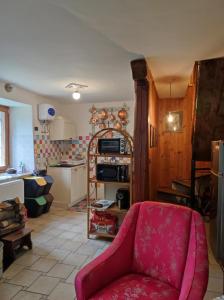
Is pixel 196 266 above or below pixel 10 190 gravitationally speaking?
below

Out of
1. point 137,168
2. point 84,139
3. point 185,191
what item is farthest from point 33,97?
point 185,191

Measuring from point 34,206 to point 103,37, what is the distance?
3079mm

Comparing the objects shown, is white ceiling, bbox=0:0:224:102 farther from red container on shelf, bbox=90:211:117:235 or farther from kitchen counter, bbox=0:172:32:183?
red container on shelf, bbox=90:211:117:235

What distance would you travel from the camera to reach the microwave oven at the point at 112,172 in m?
3.06

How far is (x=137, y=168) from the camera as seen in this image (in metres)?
2.87

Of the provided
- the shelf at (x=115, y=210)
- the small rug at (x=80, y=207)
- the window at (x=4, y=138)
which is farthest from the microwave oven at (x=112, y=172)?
the window at (x=4, y=138)

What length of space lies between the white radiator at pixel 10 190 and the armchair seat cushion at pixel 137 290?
6.38ft

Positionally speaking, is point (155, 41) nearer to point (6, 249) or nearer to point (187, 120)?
point (6, 249)

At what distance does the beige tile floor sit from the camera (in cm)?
203

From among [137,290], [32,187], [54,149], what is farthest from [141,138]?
[54,149]

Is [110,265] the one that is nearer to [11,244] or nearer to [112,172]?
[11,244]

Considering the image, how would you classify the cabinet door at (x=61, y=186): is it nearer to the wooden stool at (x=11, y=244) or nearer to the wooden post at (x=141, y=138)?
the wooden stool at (x=11, y=244)

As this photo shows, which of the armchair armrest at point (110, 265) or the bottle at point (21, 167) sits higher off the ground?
the bottle at point (21, 167)

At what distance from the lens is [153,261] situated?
1.60 metres
